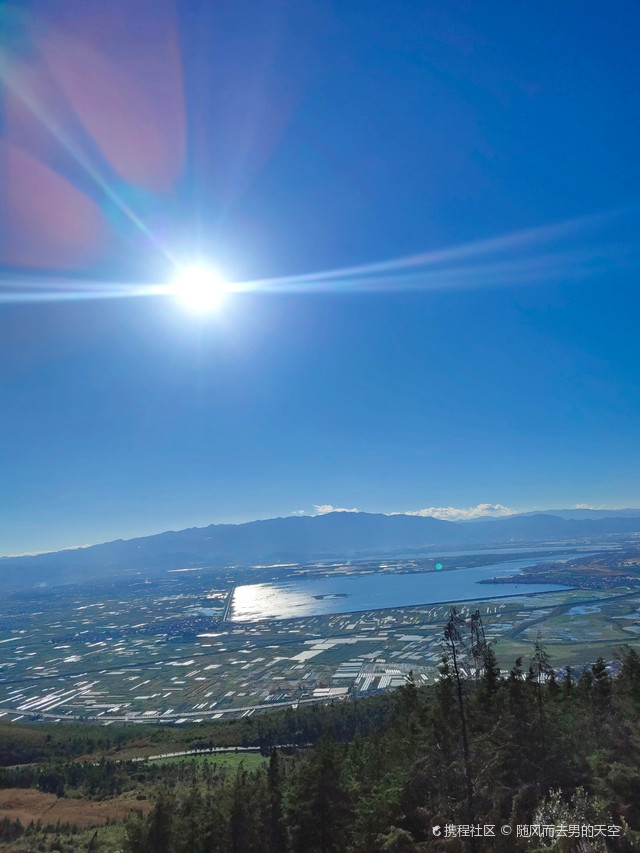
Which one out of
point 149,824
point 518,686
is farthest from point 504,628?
point 149,824

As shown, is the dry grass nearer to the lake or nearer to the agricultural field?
the agricultural field

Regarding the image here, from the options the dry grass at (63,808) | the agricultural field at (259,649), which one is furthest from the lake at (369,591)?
the dry grass at (63,808)

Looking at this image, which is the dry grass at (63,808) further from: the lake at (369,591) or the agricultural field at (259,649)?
the lake at (369,591)

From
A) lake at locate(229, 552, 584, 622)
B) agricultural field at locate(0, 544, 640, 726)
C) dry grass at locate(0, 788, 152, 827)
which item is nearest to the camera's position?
dry grass at locate(0, 788, 152, 827)

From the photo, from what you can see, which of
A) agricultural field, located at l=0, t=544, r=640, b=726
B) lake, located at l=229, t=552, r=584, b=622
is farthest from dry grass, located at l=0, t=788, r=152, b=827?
lake, located at l=229, t=552, r=584, b=622

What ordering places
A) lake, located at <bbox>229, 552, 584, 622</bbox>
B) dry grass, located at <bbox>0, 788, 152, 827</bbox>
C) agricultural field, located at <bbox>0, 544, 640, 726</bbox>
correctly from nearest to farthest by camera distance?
1. dry grass, located at <bbox>0, 788, 152, 827</bbox>
2. agricultural field, located at <bbox>0, 544, 640, 726</bbox>
3. lake, located at <bbox>229, 552, 584, 622</bbox>

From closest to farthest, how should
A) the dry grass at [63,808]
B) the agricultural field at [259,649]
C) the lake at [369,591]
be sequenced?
the dry grass at [63,808]
the agricultural field at [259,649]
the lake at [369,591]

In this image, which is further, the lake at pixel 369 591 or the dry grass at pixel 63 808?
the lake at pixel 369 591

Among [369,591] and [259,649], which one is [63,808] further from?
[369,591]

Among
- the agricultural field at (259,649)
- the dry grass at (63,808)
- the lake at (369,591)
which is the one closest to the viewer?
the dry grass at (63,808)
